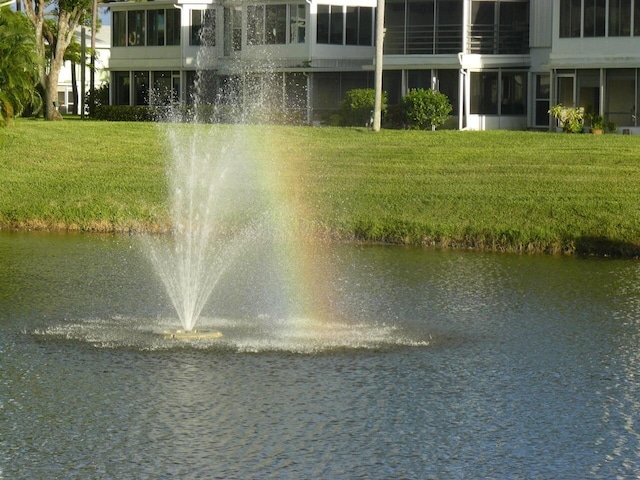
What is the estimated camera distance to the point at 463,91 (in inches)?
2003

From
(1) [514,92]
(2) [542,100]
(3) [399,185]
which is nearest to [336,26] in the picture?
(1) [514,92]

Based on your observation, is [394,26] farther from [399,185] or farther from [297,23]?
[399,185]

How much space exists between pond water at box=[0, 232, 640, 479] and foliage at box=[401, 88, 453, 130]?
22.8m

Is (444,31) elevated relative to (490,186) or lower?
elevated

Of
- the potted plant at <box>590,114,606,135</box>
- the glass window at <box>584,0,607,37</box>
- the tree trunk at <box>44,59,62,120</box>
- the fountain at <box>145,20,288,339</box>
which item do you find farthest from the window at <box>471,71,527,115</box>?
the tree trunk at <box>44,59,62,120</box>

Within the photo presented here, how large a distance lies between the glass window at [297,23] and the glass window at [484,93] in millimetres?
8530

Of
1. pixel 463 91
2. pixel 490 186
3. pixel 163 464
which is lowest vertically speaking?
pixel 163 464

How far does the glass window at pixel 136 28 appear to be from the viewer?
63469mm

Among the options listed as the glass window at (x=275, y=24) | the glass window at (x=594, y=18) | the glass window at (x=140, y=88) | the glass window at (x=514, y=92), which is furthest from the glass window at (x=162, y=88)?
the glass window at (x=594, y=18)

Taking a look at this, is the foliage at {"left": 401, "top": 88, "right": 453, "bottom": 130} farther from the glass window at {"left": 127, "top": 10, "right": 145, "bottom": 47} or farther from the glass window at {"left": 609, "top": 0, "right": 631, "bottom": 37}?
the glass window at {"left": 127, "top": 10, "right": 145, "bottom": 47}

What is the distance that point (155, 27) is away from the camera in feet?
206

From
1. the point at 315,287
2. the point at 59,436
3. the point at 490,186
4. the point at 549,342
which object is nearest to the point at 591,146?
the point at 490,186

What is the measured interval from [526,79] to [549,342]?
3343 centimetres

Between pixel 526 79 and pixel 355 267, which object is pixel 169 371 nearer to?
pixel 355 267
